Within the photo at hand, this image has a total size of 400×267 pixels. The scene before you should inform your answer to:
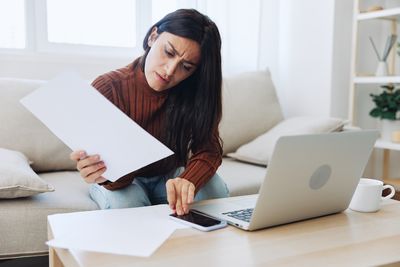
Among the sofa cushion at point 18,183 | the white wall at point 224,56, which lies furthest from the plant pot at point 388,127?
the sofa cushion at point 18,183

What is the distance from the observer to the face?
3.39ft

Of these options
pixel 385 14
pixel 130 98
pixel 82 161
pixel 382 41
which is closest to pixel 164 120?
pixel 130 98

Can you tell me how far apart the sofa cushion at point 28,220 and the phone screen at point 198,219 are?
0.47 metres

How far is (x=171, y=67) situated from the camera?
104 cm

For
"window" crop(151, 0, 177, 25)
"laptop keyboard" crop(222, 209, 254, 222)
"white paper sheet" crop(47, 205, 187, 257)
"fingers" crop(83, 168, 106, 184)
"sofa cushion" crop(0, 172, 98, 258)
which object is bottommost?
"sofa cushion" crop(0, 172, 98, 258)

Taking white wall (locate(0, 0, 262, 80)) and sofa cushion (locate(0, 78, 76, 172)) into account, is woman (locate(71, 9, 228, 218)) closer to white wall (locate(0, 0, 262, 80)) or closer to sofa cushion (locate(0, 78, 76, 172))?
sofa cushion (locate(0, 78, 76, 172))

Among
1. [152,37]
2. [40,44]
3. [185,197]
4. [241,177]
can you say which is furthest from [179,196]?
[40,44]

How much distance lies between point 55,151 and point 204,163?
0.74 m

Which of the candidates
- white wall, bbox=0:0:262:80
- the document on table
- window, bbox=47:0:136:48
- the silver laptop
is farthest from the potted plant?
the document on table

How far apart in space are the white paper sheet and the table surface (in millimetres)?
16

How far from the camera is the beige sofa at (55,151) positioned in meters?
1.13

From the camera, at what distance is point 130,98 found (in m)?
1.13

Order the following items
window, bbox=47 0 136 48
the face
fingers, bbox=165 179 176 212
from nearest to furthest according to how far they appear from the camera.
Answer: fingers, bbox=165 179 176 212 → the face → window, bbox=47 0 136 48

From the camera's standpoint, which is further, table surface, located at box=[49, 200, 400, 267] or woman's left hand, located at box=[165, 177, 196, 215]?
woman's left hand, located at box=[165, 177, 196, 215]
